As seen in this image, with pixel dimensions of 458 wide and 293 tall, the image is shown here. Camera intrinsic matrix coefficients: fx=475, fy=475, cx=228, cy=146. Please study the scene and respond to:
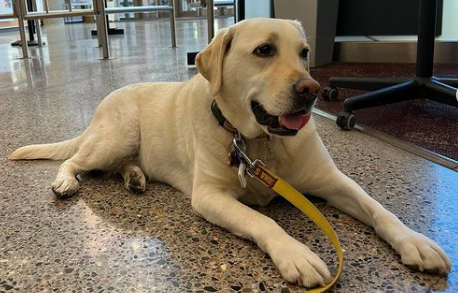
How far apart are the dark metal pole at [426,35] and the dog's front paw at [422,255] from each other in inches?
65.6

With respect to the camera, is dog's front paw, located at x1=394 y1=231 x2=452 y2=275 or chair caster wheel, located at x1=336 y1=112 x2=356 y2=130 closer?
dog's front paw, located at x1=394 y1=231 x2=452 y2=275

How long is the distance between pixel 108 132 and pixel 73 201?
13.3 inches

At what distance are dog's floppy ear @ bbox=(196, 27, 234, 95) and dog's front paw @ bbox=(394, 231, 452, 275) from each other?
69 centimetres

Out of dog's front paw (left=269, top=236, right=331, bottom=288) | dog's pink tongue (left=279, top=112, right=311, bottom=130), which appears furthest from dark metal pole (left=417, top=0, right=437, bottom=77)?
dog's front paw (left=269, top=236, right=331, bottom=288)

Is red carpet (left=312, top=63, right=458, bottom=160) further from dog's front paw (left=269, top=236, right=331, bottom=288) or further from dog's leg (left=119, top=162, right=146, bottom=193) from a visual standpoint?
dog's leg (left=119, top=162, right=146, bottom=193)

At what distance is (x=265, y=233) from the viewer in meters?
1.24

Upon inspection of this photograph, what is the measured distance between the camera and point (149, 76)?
13.5 feet

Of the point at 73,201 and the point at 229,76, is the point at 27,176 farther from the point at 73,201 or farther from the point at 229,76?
the point at 229,76

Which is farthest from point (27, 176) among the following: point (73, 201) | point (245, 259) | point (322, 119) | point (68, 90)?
point (68, 90)

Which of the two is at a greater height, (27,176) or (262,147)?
(262,147)

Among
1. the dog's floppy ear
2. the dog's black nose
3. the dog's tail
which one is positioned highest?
the dog's floppy ear

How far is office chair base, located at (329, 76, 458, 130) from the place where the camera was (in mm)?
2416

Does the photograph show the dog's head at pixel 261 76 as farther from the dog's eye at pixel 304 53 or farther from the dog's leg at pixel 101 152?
the dog's leg at pixel 101 152

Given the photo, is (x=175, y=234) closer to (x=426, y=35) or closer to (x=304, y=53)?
(x=304, y=53)
